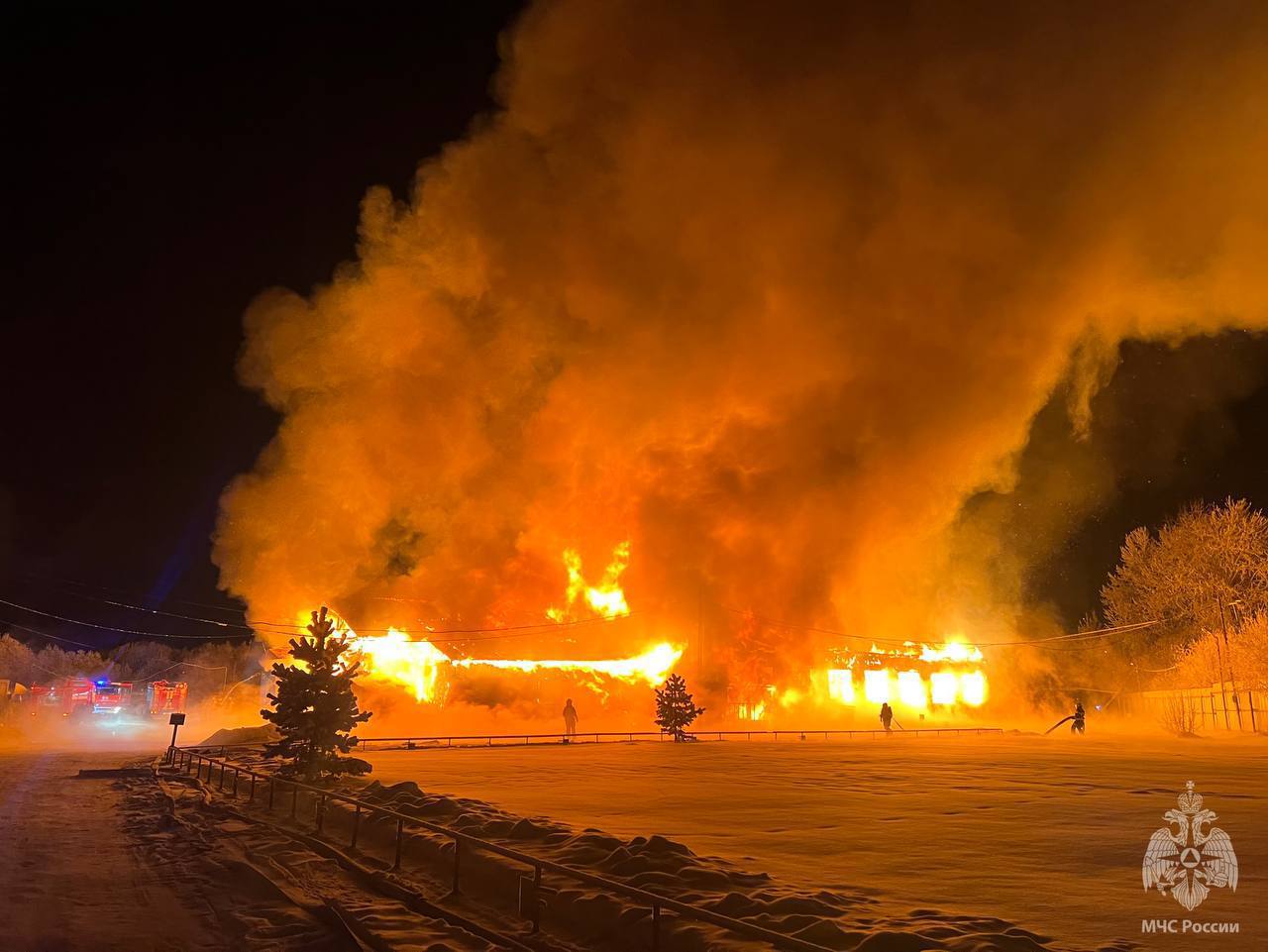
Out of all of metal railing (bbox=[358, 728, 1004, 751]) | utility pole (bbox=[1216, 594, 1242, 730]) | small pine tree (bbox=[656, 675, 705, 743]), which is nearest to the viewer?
metal railing (bbox=[358, 728, 1004, 751])

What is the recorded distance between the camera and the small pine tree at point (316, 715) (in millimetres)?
17703

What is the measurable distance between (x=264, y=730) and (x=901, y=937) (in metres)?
34.0

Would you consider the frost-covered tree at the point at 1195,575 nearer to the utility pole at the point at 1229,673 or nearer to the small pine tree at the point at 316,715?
the utility pole at the point at 1229,673

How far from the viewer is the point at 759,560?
45.2 metres

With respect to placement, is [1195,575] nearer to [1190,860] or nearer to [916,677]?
[916,677]

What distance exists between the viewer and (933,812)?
1423 centimetres

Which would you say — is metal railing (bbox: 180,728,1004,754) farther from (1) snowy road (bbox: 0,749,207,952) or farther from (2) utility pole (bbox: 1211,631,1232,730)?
(1) snowy road (bbox: 0,749,207,952)

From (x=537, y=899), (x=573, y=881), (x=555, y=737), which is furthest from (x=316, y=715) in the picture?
(x=555, y=737)

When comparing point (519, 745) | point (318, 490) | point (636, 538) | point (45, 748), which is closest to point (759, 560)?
point (636, 538)

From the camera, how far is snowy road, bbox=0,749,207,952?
25.1ft

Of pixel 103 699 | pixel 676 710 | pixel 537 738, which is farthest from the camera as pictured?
pixel 103 699

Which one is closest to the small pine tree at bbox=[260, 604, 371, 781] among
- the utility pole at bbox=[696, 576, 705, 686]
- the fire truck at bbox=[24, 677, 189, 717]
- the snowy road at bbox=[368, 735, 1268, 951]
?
the snowy road at bbox=[368, 735, 1268, 951]

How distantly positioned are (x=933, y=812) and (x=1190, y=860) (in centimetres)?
436

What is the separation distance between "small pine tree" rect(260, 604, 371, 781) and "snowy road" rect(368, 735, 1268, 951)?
1.60 meters
